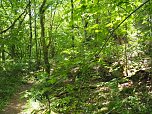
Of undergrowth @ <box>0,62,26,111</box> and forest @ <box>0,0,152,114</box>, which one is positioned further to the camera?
undergrowth @ <box>0,62,26,111</box>

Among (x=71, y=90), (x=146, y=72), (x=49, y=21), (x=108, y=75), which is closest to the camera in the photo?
(x=71, y=90)

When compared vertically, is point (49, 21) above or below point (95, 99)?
above

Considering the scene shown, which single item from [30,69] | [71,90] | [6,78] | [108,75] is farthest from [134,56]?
[30,69]

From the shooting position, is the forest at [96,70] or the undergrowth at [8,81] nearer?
the forest at [96,70]

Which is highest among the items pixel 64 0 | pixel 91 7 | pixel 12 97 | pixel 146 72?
pixel 64 0

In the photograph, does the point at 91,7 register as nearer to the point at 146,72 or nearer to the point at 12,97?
the point at 146,72

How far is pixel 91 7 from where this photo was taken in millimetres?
3428

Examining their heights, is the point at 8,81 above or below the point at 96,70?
below

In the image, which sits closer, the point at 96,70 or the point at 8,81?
the point at 96,70

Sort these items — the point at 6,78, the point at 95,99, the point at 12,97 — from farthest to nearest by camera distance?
the point at 6,78
the point at 12,97
the point at 95,99

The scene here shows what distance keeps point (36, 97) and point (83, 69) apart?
60 cm

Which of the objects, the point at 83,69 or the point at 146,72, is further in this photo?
the point at 146,72

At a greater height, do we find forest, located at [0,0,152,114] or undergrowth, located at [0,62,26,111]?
forest, located at [0,0,152,114]

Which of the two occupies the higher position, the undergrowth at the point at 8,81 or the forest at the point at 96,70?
the forest at the point at 96,70
